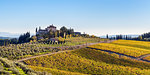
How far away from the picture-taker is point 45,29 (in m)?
147

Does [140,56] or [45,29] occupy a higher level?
[45,29]

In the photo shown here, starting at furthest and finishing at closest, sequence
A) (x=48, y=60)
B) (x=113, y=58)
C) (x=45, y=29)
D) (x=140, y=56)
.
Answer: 1. (x=45, y=29)
2. (x=140, y=56)
3. (x=113, y=58)
4. (x=48, y=60)

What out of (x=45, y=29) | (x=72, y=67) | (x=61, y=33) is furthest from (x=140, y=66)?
(x=45, y=29)

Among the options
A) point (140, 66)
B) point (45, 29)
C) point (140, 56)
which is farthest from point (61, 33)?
→ point (140, 66)

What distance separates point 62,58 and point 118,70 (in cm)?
1694

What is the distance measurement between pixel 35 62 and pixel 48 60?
3.98m

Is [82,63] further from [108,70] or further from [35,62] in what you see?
[35,62]

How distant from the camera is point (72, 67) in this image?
3559 centimetres

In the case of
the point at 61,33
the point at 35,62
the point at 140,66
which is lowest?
the point at 140,66

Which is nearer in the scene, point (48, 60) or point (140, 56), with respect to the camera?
point (48, 60)

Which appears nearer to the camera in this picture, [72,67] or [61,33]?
[72,67]

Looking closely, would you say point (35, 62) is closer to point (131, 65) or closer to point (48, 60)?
point (48, 60)

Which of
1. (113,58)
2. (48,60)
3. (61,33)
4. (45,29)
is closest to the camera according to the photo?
(48,60)

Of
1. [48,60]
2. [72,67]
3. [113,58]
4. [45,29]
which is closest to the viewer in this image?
[72,67]
